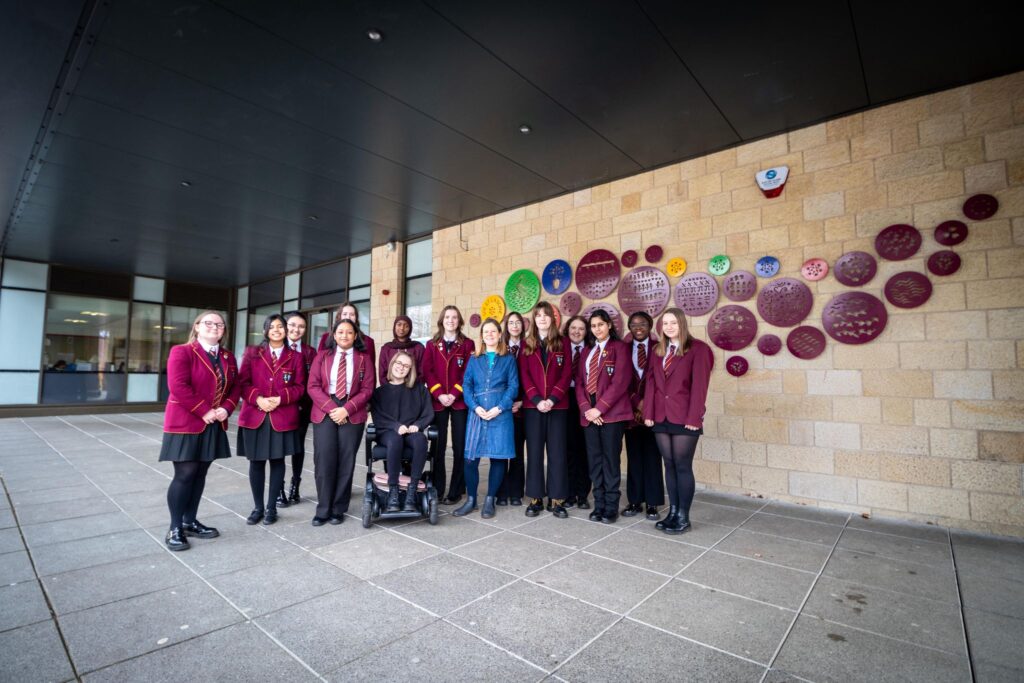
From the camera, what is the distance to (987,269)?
134 inches

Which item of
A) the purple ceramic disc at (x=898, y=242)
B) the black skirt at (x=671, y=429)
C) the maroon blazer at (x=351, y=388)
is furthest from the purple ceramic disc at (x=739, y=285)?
the maroon blazer at (x=351, y=388)

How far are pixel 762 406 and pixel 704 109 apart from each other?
248 cm

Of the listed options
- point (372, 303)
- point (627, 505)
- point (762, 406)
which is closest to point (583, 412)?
point (627, 505)

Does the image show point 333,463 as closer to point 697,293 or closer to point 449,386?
point 449,386

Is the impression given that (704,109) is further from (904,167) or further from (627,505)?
(627,505)

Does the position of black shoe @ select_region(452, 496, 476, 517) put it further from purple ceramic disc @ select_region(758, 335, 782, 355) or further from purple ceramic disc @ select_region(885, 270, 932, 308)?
purple ceramic disc @ select_region(885, 270, 932, 308)

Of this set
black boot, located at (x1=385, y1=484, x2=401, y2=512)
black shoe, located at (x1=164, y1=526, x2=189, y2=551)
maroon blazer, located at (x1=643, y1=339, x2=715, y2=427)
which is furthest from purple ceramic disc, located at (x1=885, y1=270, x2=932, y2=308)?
black shoe, located at (x1=164, y1=526, x2=189, y2=551)

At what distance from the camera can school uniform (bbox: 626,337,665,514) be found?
368cm

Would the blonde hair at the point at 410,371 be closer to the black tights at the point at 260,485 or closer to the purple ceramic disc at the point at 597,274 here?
the black tights at the point at 260,485

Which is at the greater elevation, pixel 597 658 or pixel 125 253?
pixel 125 253

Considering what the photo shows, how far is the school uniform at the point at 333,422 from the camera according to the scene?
3.37 metres

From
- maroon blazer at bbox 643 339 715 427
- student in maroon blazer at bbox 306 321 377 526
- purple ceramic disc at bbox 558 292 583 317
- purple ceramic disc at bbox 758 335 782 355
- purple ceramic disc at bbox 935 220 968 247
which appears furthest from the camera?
purple ceramic disc at bbox 558 292 583 317

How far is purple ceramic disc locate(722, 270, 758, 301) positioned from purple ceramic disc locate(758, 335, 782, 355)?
0.39m

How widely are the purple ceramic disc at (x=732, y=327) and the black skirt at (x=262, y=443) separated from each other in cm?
363
